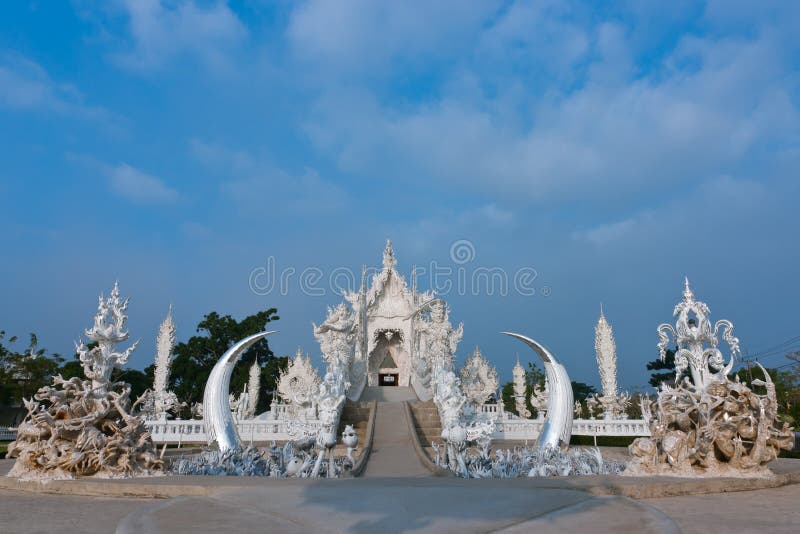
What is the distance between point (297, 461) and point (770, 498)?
262 inches

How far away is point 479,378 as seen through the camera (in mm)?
25797

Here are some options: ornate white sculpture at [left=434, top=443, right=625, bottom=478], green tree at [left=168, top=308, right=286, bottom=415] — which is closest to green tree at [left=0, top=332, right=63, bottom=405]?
green tree at [left=168, top=308, right=286, bottom=415]

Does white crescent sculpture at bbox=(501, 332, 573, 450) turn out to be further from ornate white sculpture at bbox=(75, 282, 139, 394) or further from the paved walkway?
ornate white sculpture at bbox=(75, 282, 139, 394)

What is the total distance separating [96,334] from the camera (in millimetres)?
9148

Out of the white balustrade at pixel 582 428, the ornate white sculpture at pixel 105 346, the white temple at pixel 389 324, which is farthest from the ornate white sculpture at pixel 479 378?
the ornate white sculpture at pixel 105 346

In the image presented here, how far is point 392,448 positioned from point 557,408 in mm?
4306

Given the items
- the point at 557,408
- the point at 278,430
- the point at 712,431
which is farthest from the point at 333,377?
the point at 712,431

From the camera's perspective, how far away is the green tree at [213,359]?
Result: 39062 mm

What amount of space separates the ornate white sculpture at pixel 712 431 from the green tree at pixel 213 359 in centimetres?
3315

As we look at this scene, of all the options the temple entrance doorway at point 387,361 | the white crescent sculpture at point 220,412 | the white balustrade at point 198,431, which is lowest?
the white balustrade at point 198,431

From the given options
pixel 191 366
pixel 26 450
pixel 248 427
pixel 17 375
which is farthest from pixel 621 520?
pixel 191 366

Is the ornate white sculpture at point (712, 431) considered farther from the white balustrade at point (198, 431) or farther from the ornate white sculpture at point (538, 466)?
the white balustrade at point (198, 431)

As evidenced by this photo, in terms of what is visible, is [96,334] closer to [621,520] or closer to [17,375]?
[621,520]

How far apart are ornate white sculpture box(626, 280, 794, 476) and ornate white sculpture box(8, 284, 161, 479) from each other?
7.88 m
